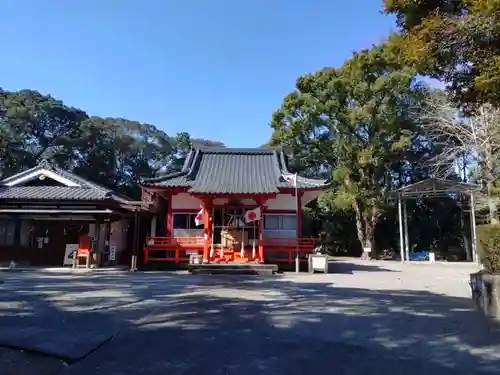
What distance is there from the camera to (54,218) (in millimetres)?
17844

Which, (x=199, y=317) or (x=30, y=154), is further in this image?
(x=30, y=154)

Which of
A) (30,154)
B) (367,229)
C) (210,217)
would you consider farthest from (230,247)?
(30,154)

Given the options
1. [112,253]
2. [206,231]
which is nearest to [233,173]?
[206,231]

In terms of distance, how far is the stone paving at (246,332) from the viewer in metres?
4.29

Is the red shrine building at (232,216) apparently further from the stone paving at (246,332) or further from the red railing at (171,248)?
the stone paving at (246,332)

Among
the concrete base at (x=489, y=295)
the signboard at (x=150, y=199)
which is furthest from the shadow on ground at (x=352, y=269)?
the concrete base at (x=489, y=295)

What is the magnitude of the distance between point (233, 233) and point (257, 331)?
506 inches

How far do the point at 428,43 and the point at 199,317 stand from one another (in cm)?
567

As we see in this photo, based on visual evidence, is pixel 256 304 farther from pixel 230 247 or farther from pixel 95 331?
pixel 230 247

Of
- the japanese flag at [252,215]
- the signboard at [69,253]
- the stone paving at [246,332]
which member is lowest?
the stone paving at [246,332]

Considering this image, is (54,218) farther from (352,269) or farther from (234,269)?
(352,269)

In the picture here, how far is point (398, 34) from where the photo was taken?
7.92 m

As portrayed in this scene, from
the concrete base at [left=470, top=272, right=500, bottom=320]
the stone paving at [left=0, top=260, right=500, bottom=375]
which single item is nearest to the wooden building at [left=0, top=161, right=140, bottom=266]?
the stone paving at [left=0, top=260, right=500, bottom=375]

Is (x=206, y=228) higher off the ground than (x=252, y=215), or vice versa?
(x=252, y=215)
